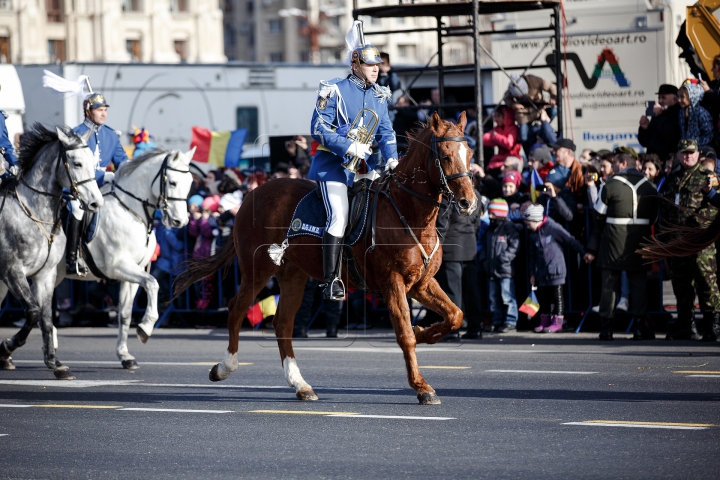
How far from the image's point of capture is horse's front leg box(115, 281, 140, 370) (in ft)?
44.7

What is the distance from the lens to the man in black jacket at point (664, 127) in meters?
Answer: 17.1

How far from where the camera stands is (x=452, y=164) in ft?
32.8

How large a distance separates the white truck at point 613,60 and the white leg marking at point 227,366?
11058 mm

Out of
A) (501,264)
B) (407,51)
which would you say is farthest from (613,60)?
(407,51)

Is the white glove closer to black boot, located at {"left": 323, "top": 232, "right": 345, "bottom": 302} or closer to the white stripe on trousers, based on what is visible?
the white stripe on trousers

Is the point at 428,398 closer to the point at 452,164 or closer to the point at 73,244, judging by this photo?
the point at 452,164

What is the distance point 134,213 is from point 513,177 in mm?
5368

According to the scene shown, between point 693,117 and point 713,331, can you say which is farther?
point 693,117

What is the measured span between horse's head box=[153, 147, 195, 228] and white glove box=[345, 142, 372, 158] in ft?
14.8

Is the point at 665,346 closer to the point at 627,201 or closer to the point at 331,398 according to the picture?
the point at 627,201

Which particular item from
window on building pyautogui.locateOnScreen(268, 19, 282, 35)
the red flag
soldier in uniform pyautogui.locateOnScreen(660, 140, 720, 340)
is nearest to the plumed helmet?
the red flag

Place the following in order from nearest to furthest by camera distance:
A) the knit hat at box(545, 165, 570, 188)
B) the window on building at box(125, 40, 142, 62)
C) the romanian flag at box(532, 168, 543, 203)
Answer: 1. the knit hat at box(545, 165, 570, 188)
2. the romanian flag at box(532, 168, 543, 203)
3. the window on building at box(125, 40, 142, 62)

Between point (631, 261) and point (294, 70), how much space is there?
20529 mm

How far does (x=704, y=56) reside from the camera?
731 inches
